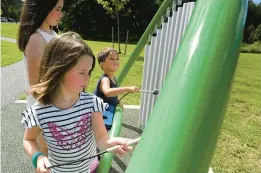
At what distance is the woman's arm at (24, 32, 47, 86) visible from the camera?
78.7 inches

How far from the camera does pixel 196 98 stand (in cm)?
60

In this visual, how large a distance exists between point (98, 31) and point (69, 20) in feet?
11.5

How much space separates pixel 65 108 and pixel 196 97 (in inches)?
43.5

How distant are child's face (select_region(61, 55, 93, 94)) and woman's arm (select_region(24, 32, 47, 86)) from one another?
56cm

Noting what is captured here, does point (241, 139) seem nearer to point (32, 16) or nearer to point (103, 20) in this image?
point (32, 16)

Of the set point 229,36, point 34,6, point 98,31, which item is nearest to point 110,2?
point 98,31

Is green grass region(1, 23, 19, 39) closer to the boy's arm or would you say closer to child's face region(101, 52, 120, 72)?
child's face region(101, 52, 120, 72)

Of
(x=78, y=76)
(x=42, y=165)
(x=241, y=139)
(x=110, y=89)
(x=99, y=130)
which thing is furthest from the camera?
(x=241, y=139)

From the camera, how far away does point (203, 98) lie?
0.60 meters

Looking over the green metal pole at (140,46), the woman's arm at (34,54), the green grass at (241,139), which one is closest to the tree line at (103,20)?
the green grass at (241,139)

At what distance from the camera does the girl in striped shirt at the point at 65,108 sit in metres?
1.50

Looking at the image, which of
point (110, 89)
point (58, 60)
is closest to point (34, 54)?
point (58, 60)

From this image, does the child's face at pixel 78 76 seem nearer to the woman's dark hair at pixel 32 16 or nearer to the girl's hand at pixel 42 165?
the girl's hand at pixel 42 165

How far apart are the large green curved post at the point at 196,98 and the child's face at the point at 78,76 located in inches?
34.8
